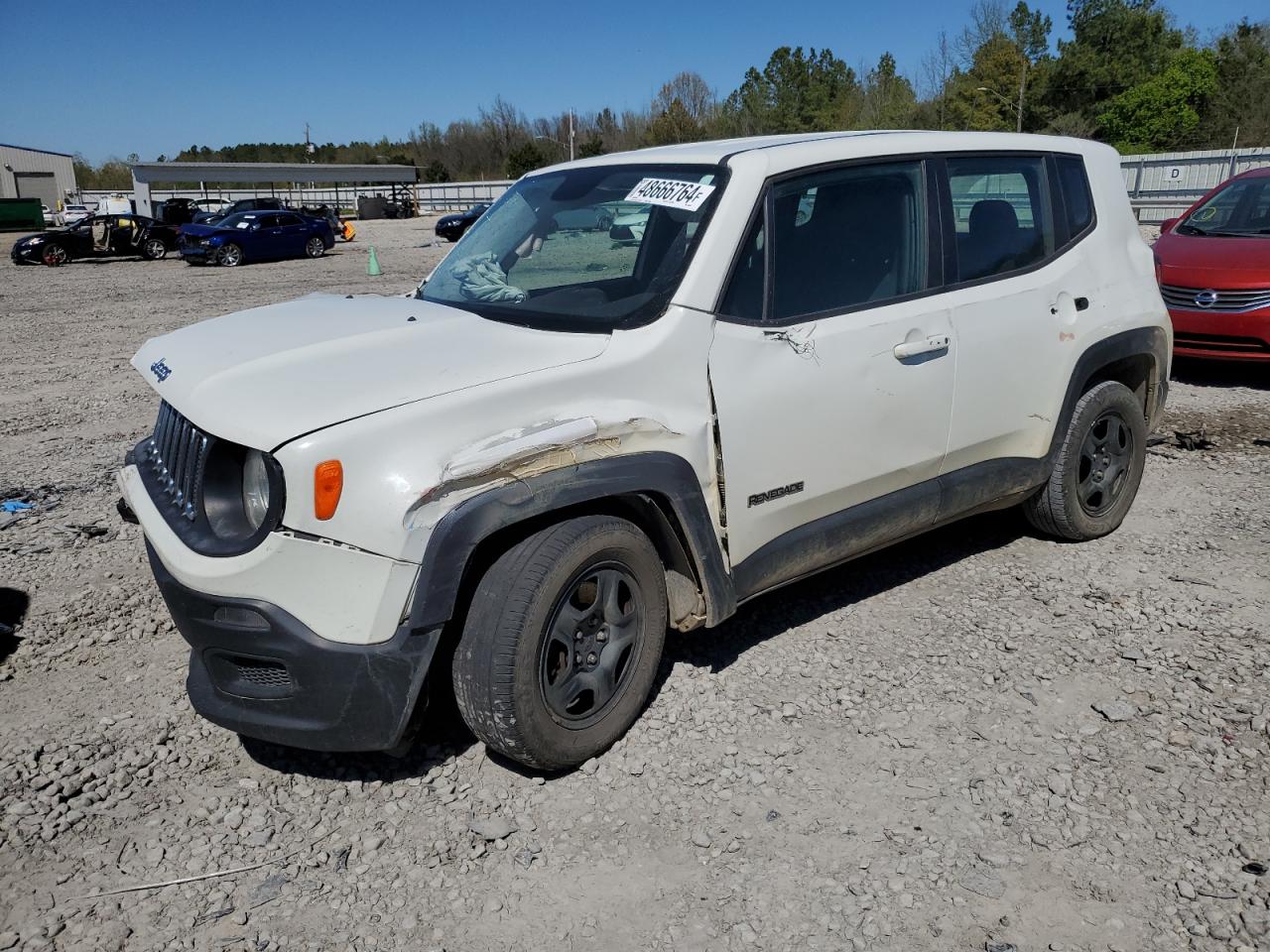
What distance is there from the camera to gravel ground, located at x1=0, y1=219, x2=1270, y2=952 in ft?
8.50

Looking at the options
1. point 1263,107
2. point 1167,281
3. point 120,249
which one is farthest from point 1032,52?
point 1167,281

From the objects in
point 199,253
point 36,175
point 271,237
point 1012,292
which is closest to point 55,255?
point 199,253

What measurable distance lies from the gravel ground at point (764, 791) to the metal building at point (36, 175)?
77825 millimetres

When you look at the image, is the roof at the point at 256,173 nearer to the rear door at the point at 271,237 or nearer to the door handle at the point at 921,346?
the rear door at the point at 271,237

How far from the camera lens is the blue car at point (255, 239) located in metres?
26.0

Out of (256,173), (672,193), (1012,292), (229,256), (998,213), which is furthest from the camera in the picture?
(256,173)

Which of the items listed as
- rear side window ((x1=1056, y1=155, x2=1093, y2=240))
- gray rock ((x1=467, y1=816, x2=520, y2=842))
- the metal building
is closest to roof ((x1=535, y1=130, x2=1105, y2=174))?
rear side window ((x1=1056, y1=155, x2=1093, y2=240))

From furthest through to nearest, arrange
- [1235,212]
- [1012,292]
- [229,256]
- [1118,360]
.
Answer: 1. [229,256]
2. [1235,212]
3. [1118,360]
4. [1012,292]

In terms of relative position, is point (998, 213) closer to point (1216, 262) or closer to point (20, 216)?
point (1216, 262)

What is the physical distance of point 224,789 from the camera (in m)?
3.17

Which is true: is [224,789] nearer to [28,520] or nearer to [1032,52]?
[28,520]

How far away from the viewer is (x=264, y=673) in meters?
2.85

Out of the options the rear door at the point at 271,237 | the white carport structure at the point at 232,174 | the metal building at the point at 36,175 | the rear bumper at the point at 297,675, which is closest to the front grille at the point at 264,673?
the rear bumper at the point at 297,675

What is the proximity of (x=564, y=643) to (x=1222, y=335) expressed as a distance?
279 inches
